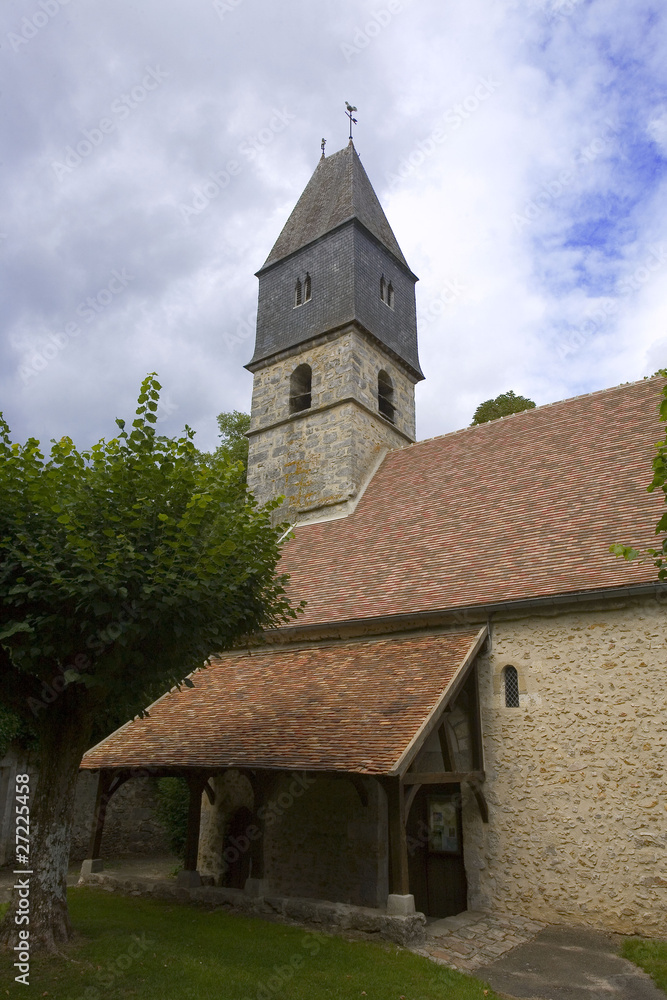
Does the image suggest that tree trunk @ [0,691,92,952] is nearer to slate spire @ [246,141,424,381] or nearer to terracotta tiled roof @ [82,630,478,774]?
terracotta tiled roof @ [82,630,478,774]

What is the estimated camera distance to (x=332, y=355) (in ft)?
52.5

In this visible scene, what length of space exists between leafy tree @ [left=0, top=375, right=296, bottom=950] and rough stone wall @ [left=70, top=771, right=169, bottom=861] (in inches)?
341

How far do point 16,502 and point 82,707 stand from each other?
2.23 m

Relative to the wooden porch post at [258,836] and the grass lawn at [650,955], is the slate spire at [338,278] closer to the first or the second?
the wooden porch post at [258,836]

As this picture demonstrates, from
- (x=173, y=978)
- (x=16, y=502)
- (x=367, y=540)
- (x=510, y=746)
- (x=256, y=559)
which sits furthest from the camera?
(x=367, y=540)

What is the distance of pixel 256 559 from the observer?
8.03 m

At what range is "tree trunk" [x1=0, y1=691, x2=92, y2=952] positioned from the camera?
6441 mm

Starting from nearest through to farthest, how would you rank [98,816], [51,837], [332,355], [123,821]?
[51,837] → [98,816] → [123,821] → [332,355]

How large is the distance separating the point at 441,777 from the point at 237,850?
4.50m

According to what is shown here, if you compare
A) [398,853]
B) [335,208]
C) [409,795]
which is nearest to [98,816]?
[398,853]

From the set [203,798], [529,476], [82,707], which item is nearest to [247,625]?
[82,707]

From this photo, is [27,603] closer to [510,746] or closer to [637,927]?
[510,746]

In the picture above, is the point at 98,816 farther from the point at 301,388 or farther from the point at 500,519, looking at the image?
the point at 301,388

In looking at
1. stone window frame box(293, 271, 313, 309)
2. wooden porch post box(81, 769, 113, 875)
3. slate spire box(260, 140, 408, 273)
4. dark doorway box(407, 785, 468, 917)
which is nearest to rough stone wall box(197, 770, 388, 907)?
dark doorway box(407, 785, 468, 917)
